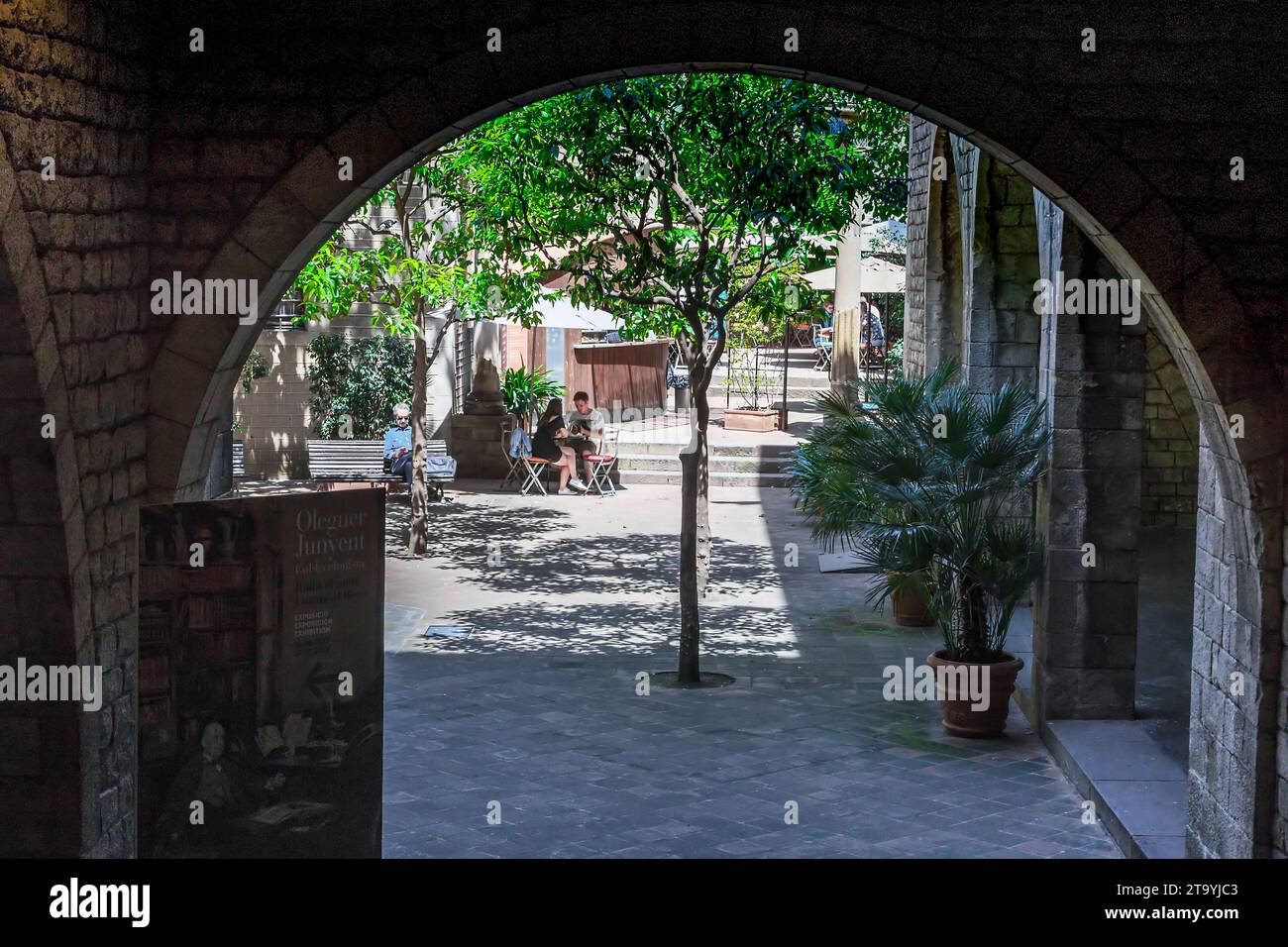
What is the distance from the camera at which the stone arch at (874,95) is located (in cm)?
640

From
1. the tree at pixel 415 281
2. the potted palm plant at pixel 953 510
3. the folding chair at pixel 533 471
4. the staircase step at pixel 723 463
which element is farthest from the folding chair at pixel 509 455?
the potted palm plant at pixel 953 510

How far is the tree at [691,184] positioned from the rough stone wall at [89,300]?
5337mm

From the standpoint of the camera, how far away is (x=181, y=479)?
256 inches

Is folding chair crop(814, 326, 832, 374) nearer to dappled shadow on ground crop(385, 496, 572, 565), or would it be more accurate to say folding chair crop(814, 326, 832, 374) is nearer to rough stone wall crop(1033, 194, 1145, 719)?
dappled shadow on ground crop(385, 496, 572, 565)

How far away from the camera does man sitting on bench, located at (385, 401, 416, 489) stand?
1900 centimetres

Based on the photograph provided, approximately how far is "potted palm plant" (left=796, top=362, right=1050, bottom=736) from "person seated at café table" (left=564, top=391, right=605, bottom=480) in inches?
419

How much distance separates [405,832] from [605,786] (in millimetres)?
1295

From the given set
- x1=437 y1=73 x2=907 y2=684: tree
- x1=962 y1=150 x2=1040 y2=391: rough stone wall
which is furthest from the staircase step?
x1=437 y1=73 x2=907 y2=684: tree

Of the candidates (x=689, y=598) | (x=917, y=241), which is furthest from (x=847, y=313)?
(x=689, y=598)

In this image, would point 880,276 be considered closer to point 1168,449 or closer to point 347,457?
point 1168,449

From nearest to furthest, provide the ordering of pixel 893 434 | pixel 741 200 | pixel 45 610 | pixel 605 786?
pixel 45 610, pixel 605 786, pixel 893 434, pixel 741 200

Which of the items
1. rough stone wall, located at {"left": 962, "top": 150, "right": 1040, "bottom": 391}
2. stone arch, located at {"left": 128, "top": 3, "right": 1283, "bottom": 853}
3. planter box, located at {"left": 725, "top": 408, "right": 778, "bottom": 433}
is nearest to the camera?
stone arch, located at {"left": 128, "top": 3, "right": 1283, "bottom": 853}
